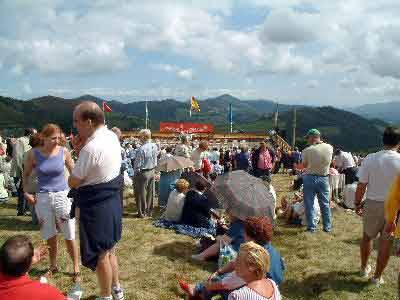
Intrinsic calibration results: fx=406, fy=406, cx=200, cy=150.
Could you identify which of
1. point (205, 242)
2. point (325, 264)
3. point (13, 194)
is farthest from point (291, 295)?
point (13, 194)

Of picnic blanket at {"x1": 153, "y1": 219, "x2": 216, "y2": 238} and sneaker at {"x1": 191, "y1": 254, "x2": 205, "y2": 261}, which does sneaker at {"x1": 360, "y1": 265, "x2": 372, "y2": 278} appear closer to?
sneaker at {"x1": 191, "y1": 254, "x2": 205, "y2": 261}

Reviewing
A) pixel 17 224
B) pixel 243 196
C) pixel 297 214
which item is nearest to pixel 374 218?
pixel 243 196

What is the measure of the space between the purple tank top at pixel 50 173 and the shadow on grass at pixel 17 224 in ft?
10.5

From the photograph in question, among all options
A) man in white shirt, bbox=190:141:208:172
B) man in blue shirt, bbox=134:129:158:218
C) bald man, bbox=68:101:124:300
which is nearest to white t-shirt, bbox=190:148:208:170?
man in white shirt, bbox=190:141:208:172

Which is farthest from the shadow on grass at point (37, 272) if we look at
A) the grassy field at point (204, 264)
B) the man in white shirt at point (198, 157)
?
the man in white shirt at point (198, 157)

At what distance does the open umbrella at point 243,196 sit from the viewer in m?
5.35

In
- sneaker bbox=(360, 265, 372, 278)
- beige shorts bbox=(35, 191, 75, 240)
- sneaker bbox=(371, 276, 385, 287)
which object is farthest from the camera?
sneaker bbox=(360, 265, 372, 278)

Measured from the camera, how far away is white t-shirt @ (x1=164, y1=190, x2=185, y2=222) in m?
8.00

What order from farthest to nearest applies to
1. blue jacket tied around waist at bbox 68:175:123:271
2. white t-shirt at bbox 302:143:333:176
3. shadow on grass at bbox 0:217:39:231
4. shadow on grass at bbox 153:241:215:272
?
shadow on grass at bbox 0:217:39:231 < white t-shirt at bbox 302:143:333:176 < shadow on grass at bbox 153:241:215:272 < blue jacket tied around waist at bbox 68:175:123:271

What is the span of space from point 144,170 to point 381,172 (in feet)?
16.6

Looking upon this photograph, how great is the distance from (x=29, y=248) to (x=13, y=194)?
9.45 metres

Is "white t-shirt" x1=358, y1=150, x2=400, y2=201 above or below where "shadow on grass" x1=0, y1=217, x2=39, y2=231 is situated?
above

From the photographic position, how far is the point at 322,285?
5.43 meters

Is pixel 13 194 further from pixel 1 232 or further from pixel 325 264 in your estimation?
pixel 325 264
